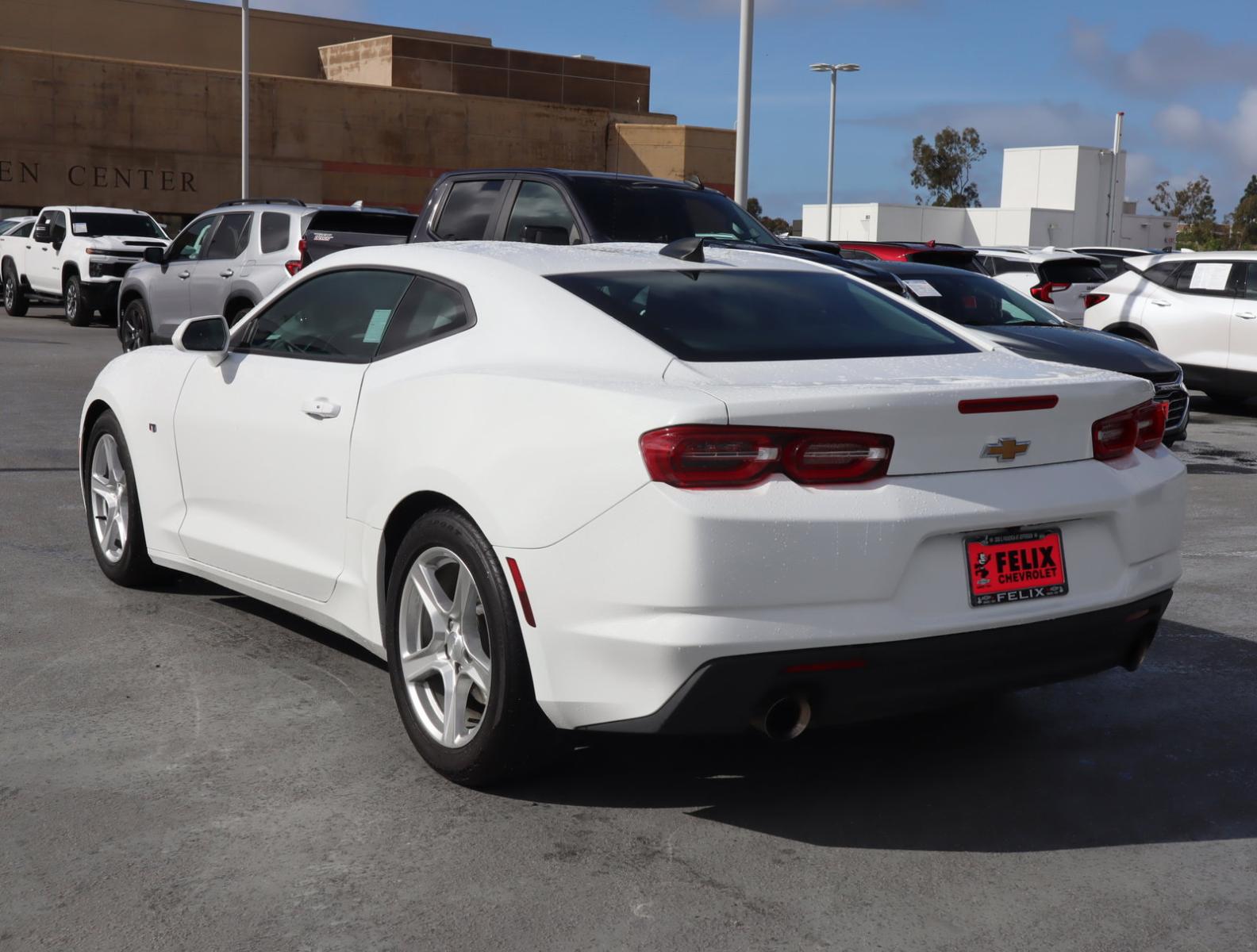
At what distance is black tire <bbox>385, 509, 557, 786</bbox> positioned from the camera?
13.4 feet

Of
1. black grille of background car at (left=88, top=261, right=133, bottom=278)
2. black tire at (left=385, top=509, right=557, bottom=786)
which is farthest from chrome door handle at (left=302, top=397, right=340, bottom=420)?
black grille of background car at (left=88, top=261, right=133, bottom=278)

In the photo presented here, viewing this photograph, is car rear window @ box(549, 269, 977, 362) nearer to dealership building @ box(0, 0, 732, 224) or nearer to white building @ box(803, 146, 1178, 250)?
dealership building @ box(0, 0, 732, 224)

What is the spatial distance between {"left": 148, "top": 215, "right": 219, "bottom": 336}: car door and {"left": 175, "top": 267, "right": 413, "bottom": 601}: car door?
1131 cm

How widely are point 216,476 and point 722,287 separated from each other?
2075 millimetres

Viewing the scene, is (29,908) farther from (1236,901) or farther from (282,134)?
(282,134)

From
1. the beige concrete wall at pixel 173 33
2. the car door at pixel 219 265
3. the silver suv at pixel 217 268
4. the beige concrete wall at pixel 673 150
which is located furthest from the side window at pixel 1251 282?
the beige concrete wall at pixel 173 33

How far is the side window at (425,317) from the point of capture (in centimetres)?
474

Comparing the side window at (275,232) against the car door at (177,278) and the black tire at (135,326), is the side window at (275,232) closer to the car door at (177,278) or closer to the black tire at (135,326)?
the car door at (177,278)

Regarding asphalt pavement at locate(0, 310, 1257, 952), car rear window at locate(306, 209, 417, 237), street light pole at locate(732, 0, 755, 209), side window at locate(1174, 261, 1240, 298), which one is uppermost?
street light pole at locate(732, 0, 755, 209)

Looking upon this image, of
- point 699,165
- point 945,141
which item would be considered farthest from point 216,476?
point 945,141

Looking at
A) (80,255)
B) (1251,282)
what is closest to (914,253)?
(1251,282)

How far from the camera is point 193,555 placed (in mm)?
5914

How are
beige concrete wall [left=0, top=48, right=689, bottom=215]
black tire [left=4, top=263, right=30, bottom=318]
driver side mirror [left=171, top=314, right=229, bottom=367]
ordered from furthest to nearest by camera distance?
beige concrete wall [left=0, top=48, right=689, bottom=215] < black tire [left=4, top=263, right=30, bottom=318] < driver side mirror [left=171, top=314, right=229, bottom=367]

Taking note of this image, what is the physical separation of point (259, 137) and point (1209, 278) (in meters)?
37.2
